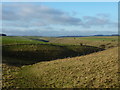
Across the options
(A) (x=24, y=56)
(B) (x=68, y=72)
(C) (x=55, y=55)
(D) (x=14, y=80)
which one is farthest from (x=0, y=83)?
(C) (x=55, y=55)

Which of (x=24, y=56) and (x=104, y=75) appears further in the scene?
(x=24, y=56)

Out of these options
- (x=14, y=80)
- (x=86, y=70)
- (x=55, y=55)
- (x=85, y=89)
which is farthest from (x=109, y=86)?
(x=55, y=55)

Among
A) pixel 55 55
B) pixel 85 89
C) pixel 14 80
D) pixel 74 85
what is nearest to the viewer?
pixel 85 89

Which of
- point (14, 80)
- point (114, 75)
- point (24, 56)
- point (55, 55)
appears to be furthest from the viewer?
point (55, 55)

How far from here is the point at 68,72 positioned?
29.5 meters

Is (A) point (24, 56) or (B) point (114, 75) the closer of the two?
(B) point (114, 75)

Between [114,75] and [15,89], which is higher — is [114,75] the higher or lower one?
the higher one

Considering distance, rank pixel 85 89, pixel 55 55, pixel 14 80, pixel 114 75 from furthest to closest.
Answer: pixel 55 55 < pixel 14 80 < pixel 114 75 < pixel 85 89

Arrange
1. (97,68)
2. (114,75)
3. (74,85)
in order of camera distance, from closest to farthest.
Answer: (74,85)
(114,75)
(97,68)

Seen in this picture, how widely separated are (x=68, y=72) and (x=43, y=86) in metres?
6.48

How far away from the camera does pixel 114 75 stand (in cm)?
2512

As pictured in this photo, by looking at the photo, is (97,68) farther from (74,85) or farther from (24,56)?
(24,56)

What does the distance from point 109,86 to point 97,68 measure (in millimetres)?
7422

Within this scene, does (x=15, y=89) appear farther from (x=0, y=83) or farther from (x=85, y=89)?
(x=85, y=89)
